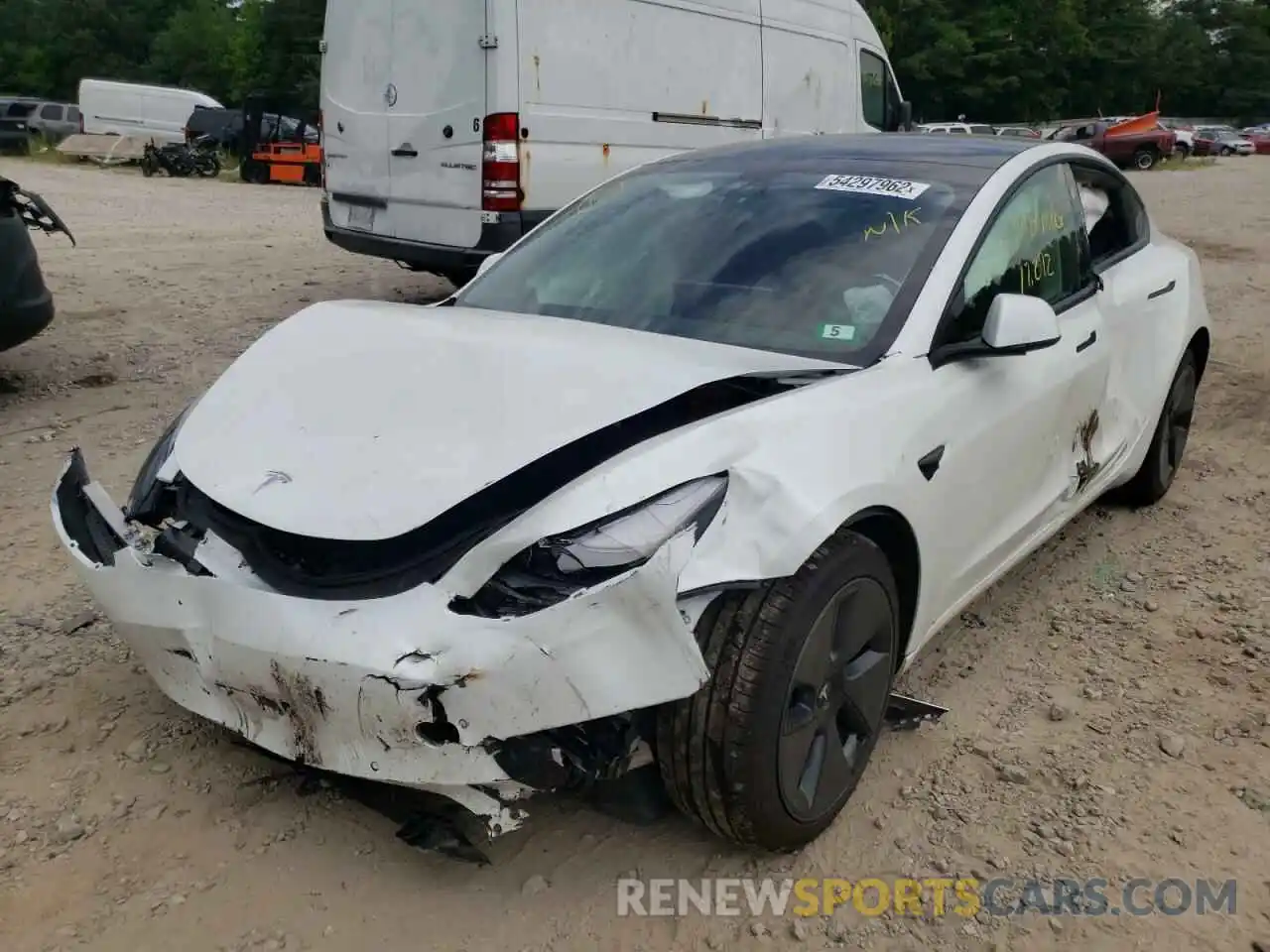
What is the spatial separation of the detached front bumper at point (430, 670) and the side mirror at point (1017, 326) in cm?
115

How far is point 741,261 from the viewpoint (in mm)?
2988

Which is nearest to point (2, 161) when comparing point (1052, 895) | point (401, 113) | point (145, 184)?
point (145, 184)

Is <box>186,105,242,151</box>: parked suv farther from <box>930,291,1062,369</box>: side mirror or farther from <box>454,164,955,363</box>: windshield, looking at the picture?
<box>930,291,1062,369</box>: side mirror

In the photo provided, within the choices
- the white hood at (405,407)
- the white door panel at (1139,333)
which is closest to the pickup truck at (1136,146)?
the white door panel at (1139,333)

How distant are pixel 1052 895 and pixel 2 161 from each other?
29853 millimetres

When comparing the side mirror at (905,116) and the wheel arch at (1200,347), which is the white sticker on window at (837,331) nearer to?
the wheel arch at (1200,347)

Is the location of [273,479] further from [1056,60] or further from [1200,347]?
[1056,60]

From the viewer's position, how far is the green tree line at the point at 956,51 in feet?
165

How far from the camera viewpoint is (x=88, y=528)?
8.12 feet

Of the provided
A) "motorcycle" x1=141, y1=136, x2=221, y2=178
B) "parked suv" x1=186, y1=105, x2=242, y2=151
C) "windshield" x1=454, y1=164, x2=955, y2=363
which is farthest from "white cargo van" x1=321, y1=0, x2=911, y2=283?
"parked suv" x1=186, y1=105, x2=242, y2=151

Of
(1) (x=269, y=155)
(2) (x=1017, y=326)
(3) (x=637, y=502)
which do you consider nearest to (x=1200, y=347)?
(2) (x=1017, y=326)

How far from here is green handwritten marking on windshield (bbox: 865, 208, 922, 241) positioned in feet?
9.64

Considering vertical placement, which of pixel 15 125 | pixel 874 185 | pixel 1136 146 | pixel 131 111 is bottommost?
pixel 874 185

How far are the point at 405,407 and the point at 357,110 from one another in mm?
6043
